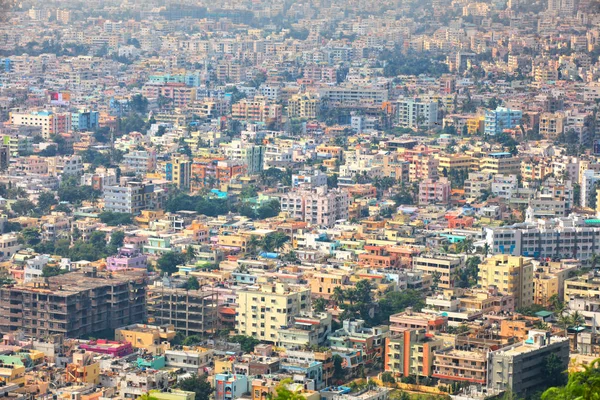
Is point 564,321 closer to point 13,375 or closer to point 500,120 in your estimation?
point 13,375

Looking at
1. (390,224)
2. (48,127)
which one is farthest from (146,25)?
(390,224)

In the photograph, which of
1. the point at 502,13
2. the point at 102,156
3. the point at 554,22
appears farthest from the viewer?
the point at 502,13

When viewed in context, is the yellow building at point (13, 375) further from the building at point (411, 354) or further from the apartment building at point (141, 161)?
the apartment building at point (141, 161)

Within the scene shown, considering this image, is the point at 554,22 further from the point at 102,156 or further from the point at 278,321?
the point at 278,321

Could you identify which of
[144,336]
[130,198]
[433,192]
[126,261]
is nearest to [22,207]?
[130,198]

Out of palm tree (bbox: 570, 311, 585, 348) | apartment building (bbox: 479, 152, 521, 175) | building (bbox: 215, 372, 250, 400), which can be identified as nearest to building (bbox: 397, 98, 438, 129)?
apartment building (bbox: 479, 152, 521, 175)
